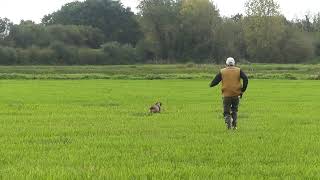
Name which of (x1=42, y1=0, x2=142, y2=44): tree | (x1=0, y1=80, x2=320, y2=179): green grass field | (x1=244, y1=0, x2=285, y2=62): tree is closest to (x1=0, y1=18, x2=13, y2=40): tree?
(x1=42, y1=0, x2=142, y2=44): tree

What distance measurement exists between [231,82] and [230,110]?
830 mm

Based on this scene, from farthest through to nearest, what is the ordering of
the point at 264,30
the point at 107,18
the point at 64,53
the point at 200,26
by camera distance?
the point at 107,18
the point at 200,26
the point at 64,53
the point at 264,30

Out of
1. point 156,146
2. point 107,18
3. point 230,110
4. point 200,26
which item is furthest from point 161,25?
point 156,146

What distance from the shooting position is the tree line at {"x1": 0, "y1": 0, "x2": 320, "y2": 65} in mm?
96562

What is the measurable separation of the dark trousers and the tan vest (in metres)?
0.15

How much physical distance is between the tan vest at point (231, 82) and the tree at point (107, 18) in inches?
3797

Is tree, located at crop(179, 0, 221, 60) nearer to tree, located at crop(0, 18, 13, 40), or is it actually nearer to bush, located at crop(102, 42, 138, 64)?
bush, located at crop(102, 42, 138, 64)

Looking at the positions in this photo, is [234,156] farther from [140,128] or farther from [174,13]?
[174,13]

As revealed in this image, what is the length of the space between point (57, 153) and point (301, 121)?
971 centimetres

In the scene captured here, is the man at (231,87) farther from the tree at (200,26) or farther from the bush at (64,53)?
the bush at (64,53)

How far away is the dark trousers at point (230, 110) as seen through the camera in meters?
15.6

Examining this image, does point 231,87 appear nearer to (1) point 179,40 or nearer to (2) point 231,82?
(2) point 231,82

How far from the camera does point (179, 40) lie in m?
102

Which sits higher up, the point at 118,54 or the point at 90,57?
the point at 118,54
